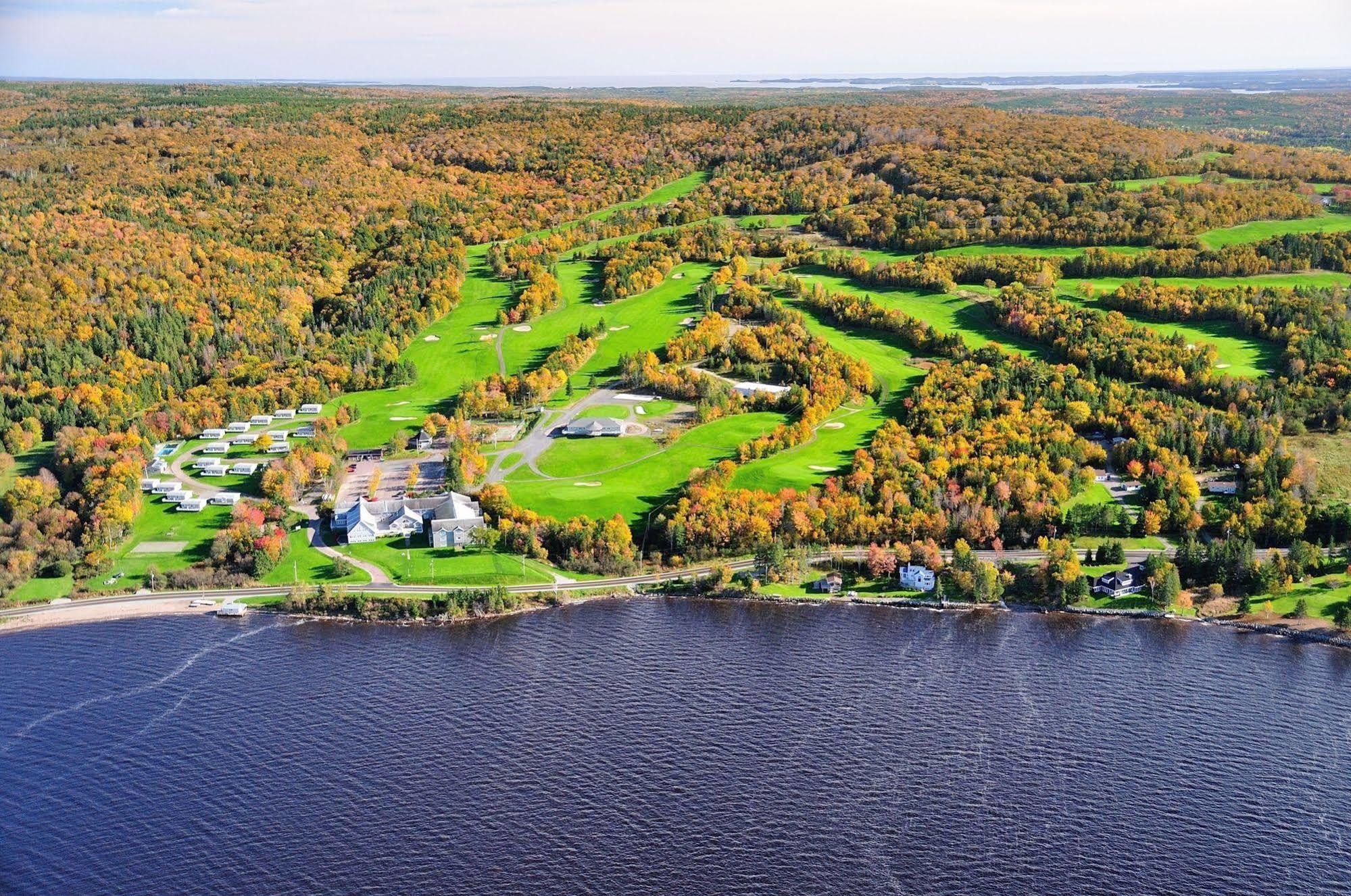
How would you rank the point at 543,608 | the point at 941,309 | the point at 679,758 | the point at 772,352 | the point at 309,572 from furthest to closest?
the point at 941,309
the point at 772,352
the point at 309,572
the point at 543,608
the point at 679,758

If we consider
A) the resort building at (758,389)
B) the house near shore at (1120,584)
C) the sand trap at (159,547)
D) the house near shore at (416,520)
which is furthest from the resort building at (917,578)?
the sand trap at (159,547)

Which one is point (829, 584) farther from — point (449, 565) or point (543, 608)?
point (449, 565)

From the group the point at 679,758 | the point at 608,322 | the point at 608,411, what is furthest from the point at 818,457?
the point at 608,322

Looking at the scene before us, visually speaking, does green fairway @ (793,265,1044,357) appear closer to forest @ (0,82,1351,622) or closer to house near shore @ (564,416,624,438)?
forest @ (0,82,1351,622)

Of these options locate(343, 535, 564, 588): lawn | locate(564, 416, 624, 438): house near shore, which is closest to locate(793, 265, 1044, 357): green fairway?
locate(564, 416, 624, 438): house near shore

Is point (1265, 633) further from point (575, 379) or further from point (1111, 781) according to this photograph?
point (575, 379)

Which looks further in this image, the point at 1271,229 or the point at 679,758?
the point at 1271,229
